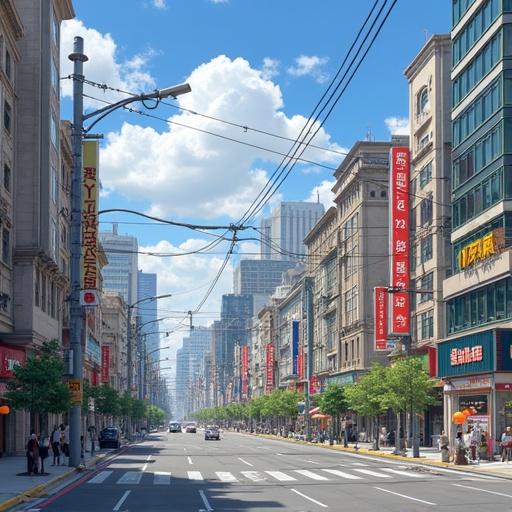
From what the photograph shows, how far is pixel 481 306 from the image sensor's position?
53.5m

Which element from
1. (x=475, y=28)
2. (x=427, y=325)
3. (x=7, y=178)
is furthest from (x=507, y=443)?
(x=7, y=178)

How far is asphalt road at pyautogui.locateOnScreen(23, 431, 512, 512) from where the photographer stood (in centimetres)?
2377

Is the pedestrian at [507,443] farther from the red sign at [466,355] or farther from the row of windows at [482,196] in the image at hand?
the row of windows at [482,196]

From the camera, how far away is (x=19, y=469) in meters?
40.3

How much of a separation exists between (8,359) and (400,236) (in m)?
32.4

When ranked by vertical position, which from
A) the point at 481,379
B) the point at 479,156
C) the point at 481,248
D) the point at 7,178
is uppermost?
the point at 479,156

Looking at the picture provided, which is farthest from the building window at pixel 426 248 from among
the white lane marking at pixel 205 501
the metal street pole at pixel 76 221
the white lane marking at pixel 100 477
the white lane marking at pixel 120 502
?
the white lane marking at pixel 120 502

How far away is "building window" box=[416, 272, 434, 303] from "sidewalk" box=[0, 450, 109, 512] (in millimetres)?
32166

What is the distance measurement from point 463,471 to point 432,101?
35689 mm

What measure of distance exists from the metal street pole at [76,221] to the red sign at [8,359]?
10.5 metres

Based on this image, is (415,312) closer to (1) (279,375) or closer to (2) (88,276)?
(2) (88,276)

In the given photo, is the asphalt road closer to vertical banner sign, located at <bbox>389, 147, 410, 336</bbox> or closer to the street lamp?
the street lamp

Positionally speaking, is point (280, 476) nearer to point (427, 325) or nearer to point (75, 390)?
point (75, 390)

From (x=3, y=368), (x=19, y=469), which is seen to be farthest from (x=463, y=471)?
(x=3, y=368)
